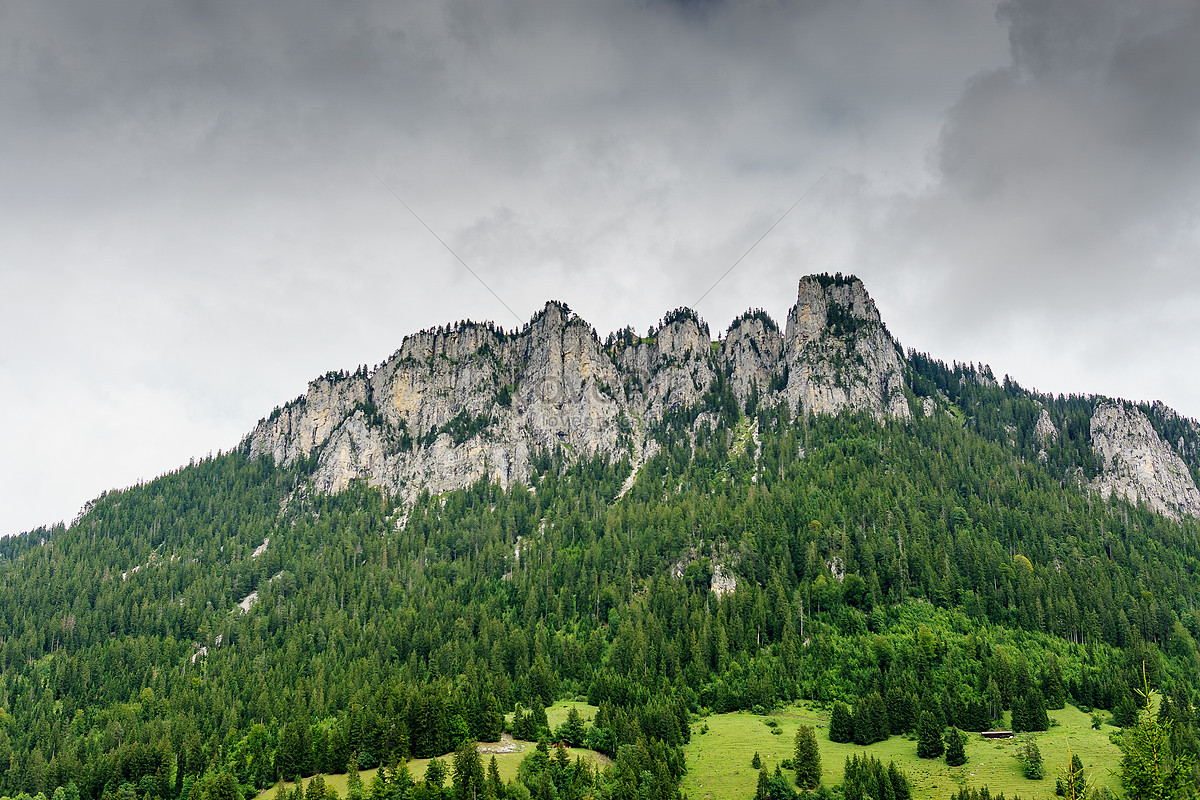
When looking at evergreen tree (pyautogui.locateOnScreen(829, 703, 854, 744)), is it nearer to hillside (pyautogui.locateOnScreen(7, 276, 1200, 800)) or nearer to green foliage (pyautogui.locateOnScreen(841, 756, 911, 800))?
hillside (pyautogui.locateOnScreen(7, 276, 1200, 800))

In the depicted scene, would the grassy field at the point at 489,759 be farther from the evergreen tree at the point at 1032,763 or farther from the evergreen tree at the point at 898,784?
the evergreen tree at the point at 1032,763

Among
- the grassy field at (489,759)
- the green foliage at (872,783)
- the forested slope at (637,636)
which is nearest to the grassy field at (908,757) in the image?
the forested slope at (637,636)

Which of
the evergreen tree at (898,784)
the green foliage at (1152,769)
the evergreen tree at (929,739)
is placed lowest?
the evergreen tree at (898,784)

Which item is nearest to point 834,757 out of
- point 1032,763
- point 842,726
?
point 842,726

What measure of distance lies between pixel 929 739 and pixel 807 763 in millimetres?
20902

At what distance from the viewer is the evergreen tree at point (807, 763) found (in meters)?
88.4

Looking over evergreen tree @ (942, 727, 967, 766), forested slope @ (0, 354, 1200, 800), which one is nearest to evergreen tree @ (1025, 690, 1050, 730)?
forested slope @ (0, 354, 1200, 800)

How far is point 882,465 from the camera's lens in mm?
198000

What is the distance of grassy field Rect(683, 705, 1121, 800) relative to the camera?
87438 millimetres

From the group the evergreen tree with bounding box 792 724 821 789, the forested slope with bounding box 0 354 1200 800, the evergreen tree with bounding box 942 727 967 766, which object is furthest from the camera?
the forested slope with bounding box 0 354 1200 800

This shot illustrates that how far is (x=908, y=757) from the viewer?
3890 inches

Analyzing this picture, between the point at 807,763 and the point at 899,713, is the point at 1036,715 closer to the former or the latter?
the point at 899,713

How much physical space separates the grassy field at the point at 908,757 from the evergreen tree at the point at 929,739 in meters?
1.46

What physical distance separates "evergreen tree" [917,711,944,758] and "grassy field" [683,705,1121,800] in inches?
57.4
